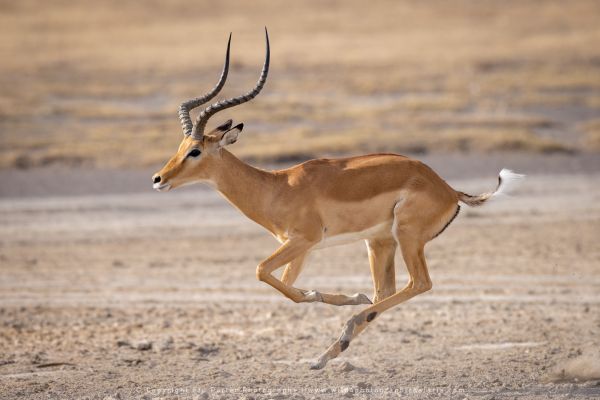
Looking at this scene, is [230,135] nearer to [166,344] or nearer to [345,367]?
[345,367]

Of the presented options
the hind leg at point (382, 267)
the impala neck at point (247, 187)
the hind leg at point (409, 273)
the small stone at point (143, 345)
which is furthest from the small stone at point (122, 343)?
the hind leg at point (382, 267)

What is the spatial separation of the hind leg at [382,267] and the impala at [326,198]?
0.34 meters

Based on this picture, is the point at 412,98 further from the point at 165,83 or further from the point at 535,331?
the point at 535,331

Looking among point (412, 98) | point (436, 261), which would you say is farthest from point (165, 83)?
point (436, 261)

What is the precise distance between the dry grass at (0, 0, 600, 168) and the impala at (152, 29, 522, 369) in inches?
632

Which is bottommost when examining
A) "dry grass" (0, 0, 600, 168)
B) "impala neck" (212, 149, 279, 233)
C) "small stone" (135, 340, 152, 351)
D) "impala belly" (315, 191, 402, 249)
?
"small stone" (135, 340, 152, 351)

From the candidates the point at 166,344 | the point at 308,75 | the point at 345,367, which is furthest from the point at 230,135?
the point at 308,75

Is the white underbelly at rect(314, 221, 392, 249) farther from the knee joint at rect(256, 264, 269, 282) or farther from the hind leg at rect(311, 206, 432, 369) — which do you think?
the knee joint at rect(256, 264, 269, 282)

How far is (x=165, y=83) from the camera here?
46.5 metres

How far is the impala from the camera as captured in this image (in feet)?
32.9

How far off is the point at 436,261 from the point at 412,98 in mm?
21892

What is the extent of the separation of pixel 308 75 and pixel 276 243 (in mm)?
31294

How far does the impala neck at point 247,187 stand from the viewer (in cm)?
1032

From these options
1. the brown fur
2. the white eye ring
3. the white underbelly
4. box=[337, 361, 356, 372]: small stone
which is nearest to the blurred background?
box=[337, 361, 356, 372]: small stone
